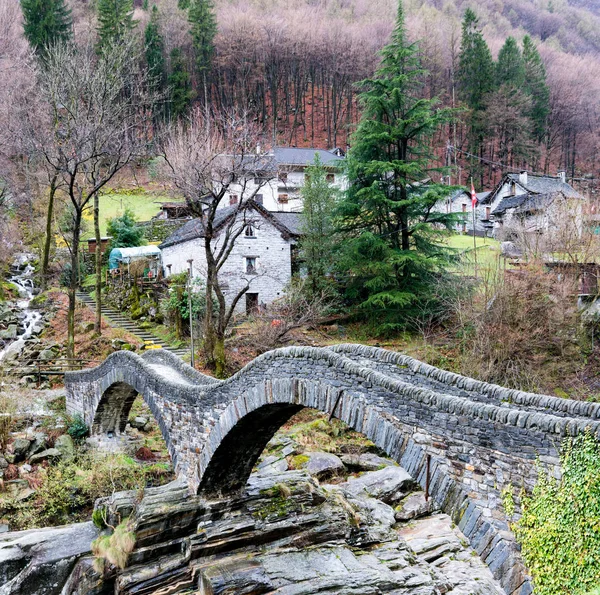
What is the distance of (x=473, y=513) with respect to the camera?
18.6ft

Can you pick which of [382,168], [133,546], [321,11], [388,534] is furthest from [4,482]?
[321,11]

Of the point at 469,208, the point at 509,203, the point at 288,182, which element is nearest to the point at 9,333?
the point at 288,182

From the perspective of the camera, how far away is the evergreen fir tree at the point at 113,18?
46.4m

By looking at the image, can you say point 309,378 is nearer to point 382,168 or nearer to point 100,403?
point 100,403

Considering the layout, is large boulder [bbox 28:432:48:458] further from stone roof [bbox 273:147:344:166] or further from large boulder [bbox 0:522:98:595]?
stone roof [bbox 273:147:344:166]

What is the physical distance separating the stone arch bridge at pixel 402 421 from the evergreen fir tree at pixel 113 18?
42.9 meters

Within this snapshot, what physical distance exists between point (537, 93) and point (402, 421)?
184 feet

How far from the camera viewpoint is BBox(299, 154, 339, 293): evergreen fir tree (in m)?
24.7

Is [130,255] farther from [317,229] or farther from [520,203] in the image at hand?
[520,203]

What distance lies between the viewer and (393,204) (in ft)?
74.7

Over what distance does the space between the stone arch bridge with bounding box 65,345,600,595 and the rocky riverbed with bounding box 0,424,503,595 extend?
3.35ft

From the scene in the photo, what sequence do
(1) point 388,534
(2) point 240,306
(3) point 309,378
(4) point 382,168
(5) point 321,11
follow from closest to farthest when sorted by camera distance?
(3) point 309,378
(1) point 388,534
(4) point 382,168
(2) point 240,306
(5) point 321,11

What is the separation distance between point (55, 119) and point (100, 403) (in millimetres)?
12022

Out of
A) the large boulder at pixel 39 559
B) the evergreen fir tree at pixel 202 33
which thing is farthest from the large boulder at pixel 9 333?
the evergreen fir tree at pixel 202 33
